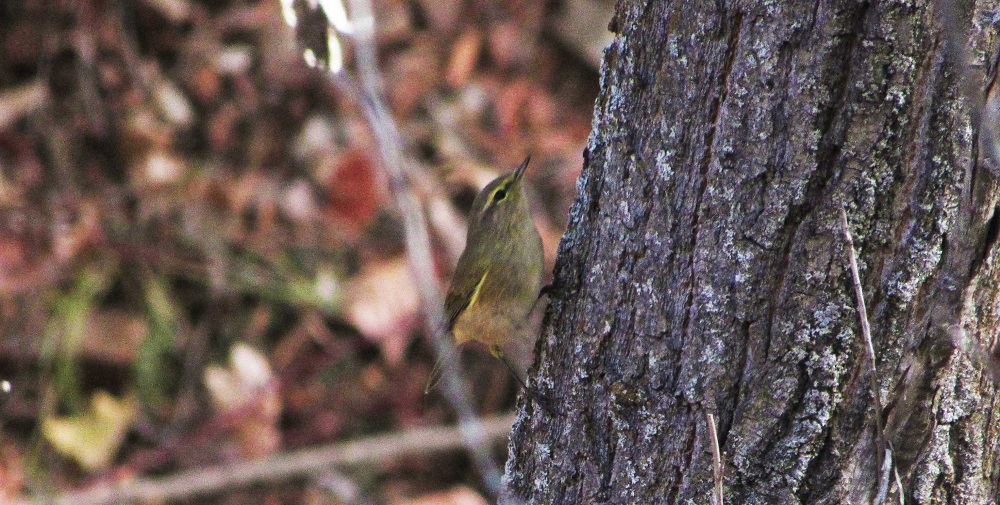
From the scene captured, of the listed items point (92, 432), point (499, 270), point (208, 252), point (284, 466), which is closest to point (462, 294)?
point (499, 270)

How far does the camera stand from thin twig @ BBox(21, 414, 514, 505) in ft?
16.7

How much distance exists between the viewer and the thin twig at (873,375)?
181cm

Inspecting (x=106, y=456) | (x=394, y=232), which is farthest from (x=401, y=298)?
(x=106, y=456)

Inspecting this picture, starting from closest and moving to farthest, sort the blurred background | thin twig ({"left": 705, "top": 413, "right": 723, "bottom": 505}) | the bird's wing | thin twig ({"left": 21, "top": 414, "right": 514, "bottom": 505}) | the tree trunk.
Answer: the tree trunk < thin twig ({"left": 705, "top": 413, "right": 723, "bottom": 505}) < the bird's wing < thin twig ({"left": 21, "top": 414, "right": 514, "bottom": 505}) < the blurred background

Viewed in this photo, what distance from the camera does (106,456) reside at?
5.26 metres

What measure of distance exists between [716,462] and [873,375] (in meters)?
0.36

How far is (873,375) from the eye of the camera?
1.85 m

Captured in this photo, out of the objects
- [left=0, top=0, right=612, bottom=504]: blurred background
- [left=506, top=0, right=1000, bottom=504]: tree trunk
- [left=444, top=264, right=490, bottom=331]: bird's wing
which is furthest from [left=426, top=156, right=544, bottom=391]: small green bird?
[left=0, top=0, right=612, bottom=504]: blurred background

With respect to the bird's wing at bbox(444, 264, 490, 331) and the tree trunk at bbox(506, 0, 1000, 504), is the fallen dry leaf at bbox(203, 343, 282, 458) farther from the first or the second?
the tree trunk at bbox(506, 0, 1000, 504)

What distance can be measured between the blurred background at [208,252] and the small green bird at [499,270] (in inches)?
75.3

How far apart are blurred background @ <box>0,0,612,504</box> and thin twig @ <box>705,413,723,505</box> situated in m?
3.85

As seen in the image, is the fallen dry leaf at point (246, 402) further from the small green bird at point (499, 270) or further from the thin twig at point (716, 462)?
the thin twig at point (716, 462)

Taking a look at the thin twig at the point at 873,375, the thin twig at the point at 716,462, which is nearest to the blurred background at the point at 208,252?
the thin twig at the point at 716,462

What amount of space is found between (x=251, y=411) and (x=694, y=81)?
4241 mm
